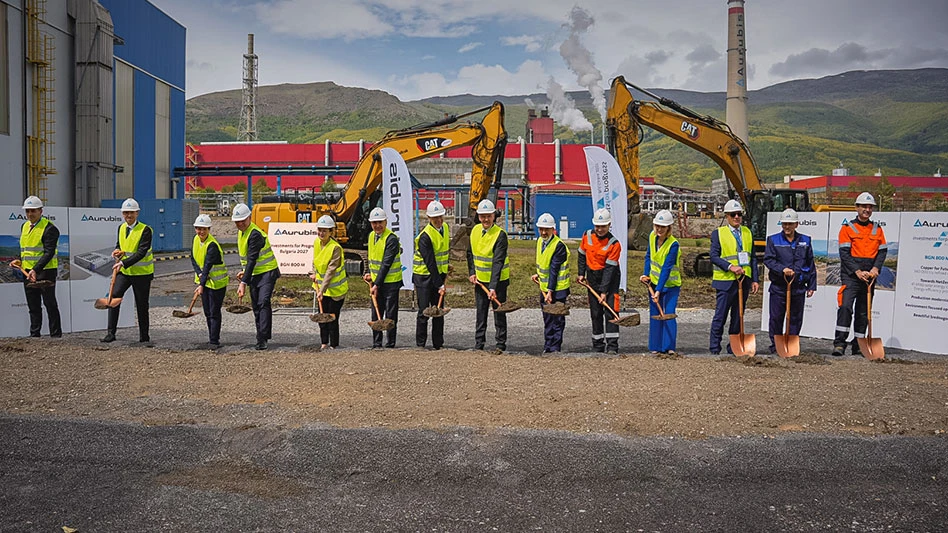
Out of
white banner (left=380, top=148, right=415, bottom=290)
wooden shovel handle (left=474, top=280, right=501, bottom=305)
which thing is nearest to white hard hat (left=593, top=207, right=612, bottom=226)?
wooden shovel handle (left=474, top=280, right=501, bottom=305)

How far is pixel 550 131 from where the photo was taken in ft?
260

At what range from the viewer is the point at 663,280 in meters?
10.3

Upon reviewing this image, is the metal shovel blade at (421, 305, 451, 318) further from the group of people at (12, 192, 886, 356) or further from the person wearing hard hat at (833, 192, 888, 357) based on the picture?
the person wearing hard hat at (833, 192, 888, 357)

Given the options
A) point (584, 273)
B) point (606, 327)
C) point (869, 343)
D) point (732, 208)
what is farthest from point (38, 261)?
point (869, 343)

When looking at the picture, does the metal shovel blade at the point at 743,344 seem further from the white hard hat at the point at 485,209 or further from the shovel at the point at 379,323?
the shovel at the point at 379,323

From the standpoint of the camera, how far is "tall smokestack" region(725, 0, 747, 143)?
53.7 metres

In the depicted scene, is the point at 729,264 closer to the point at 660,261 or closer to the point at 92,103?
the point at 660,261

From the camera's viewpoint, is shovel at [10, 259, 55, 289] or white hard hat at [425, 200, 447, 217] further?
shovel at [10, 259, 55, 289]

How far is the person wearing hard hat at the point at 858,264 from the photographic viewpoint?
415 inches

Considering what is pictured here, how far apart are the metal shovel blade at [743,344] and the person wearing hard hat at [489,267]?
3006 millimetres

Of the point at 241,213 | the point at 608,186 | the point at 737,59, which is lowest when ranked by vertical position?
the point at 241,213

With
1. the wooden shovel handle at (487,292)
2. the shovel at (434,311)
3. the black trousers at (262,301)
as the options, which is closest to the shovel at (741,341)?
the wooden shovel handle at (487,292)

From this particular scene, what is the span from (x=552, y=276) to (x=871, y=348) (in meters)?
4.30

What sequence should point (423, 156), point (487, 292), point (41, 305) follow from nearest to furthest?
point (487, 292), point (41, 305), point (423, 156)
